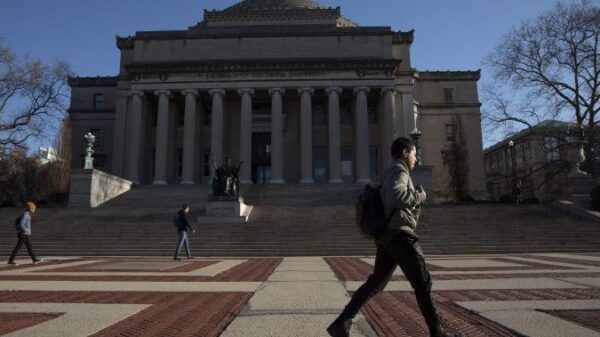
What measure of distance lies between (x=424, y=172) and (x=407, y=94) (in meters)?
18.0

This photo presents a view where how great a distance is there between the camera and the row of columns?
42875mm

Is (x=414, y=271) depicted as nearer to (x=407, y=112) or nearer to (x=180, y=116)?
(x=407, y=112)

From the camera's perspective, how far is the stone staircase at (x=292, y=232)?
1878 cm

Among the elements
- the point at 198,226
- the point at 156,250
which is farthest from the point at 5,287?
the point at 198,226

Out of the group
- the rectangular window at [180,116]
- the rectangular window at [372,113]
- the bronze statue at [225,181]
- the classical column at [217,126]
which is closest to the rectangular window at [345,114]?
the rectangular window at [372,113]

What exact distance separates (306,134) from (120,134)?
18.7 m

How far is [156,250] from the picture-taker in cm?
1875

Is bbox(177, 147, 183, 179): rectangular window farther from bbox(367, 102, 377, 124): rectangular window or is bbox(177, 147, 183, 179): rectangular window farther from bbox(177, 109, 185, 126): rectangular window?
bbox(367, 102, 377, 124): rectangular window

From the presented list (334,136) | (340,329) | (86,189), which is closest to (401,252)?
(340,329)

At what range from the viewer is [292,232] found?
70.3 feet

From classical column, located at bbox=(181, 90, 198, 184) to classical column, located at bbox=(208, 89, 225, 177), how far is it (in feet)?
5.74

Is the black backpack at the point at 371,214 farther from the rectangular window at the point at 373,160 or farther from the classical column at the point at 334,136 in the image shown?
the rectangular window at the point at 373,160

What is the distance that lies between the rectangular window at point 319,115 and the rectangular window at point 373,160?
5.53 metres

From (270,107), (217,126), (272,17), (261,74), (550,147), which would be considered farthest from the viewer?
(272,17)
